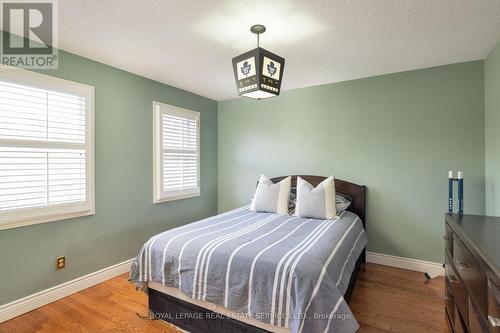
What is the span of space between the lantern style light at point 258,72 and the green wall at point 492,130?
85.5 inches

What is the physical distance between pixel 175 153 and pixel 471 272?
337cm

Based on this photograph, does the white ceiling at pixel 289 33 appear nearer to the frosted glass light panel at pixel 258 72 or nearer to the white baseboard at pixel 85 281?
the frosted glass light panel at pixel 258 72

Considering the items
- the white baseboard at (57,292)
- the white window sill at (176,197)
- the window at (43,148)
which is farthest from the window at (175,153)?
the white baseboard at (57,292)

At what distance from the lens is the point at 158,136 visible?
137 inches

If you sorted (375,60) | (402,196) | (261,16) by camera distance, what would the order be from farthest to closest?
(402,196) < (375,60) < (261,16)

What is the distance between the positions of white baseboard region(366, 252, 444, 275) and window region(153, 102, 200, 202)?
8.92 feet

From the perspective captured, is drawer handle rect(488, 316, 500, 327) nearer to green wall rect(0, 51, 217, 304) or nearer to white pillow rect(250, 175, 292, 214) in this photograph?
white pillow rect(250, 175, 292, 214)

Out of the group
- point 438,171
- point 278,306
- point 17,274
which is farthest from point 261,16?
point 17,274

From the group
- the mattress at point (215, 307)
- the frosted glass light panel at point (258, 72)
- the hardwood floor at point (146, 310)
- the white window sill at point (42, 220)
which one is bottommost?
the hardwood floor at point (146, 310)

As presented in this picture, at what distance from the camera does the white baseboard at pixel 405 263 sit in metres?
2.99

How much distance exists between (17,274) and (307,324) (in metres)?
2.51

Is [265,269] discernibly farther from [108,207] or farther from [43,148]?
[43,148]

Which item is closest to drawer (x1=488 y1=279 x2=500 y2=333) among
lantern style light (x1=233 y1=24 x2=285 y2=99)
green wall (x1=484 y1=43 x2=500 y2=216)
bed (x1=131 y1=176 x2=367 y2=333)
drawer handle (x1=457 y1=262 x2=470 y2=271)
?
drawer handle (x1=457 y1=262 x2=470 y2=271)

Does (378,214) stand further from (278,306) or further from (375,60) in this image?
(278,306)
